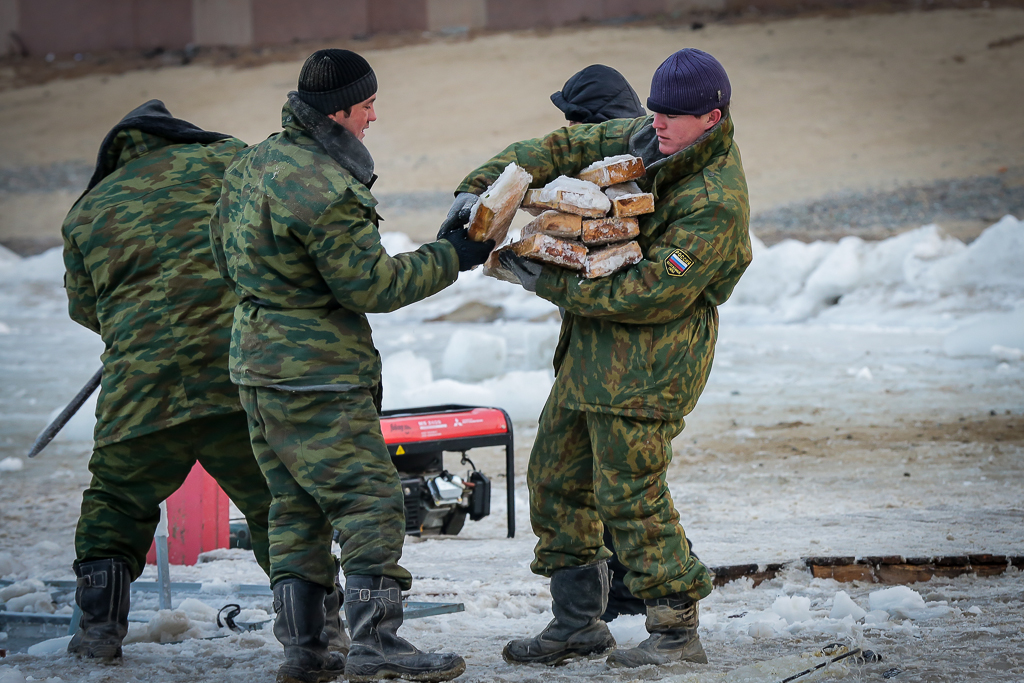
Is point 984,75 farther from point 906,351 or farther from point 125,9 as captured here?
point 125,9

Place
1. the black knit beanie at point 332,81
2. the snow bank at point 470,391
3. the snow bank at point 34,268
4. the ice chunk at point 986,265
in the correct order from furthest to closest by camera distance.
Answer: the snow bank at point 34,268
the ice chunk at point 986,265
the snow bank at point 470,391
the black knit beanie at point 332,81

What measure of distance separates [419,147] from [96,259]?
16.8 metres

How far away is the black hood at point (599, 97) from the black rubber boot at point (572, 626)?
1486 millimetres

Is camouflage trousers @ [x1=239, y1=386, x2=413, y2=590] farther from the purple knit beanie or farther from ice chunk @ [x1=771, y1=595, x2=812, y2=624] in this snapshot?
ice chunk @ [x1=771, y1=595, x2=812, y2=624]

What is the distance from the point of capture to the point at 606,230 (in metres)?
2.77

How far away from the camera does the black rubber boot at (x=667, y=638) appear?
2746 mm

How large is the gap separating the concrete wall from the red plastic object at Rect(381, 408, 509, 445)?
16.7 metres

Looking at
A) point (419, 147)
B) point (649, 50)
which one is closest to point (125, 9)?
point (419, 147)

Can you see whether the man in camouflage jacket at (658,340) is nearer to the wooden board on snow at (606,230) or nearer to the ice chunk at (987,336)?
the wooden board on snow at (606,230)

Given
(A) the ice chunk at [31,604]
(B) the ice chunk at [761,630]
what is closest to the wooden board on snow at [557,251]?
(B) the ice chunk at [761,630]

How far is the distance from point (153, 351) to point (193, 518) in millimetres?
1645

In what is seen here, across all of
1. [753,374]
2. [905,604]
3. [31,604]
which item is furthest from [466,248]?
[753,374]

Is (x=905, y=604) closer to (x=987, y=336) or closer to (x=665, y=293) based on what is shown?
(x=665, y=293)

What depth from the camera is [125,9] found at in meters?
20.1
